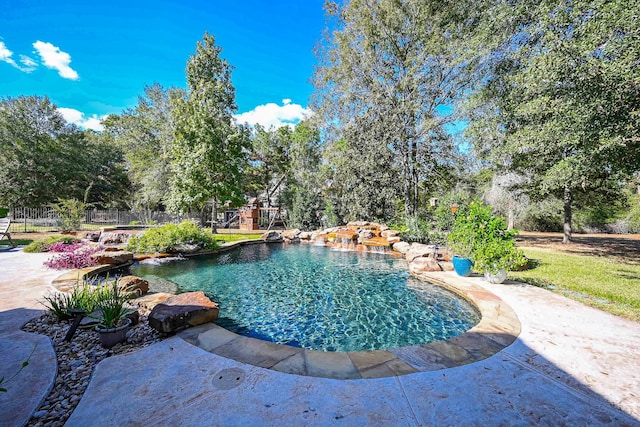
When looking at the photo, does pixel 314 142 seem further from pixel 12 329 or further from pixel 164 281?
pixel 12 329

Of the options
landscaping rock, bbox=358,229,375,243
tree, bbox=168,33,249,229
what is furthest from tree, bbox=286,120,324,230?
landscaping rock, bbox=358,229,375,243

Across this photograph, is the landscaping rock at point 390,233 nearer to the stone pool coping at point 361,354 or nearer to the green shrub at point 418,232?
the green shrub at point 418,232

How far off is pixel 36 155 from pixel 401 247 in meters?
32.6

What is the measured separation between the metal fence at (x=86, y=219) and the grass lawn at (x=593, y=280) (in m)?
19.2

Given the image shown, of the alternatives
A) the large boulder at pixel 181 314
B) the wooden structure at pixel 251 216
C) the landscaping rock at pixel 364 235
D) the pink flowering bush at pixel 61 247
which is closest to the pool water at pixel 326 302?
the large boulder at pixel 181 314

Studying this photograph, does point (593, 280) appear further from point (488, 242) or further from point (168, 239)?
point (168, 239)

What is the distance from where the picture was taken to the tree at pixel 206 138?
50.3 feet

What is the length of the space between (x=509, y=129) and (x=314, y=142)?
14643mm

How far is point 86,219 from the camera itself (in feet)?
63.8

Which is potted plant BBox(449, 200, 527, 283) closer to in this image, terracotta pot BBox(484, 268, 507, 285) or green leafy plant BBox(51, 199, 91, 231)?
terracotta pot BBox(484, 268, 507, 285)

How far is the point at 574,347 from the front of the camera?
2648 mm

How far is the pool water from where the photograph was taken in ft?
12.0

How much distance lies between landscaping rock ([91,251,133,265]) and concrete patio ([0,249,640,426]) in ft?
14.5

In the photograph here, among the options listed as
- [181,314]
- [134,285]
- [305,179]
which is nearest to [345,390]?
[181,314]
